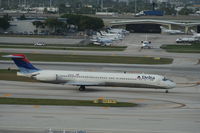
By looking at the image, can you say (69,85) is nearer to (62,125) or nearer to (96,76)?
(96,76)

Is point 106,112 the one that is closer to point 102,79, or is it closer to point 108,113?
point 108,113

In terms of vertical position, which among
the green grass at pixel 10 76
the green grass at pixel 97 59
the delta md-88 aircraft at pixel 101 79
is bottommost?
the green grass at pixel 97 59

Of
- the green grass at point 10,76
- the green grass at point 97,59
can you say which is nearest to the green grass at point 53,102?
the green grass at point 10,76

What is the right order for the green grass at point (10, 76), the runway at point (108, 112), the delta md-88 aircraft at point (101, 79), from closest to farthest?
the runway at point (108, 112) < the delta md-88 aircraft at point (101, 79) < the green grass at point (10, 76)

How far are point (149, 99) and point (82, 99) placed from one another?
8.07 metres

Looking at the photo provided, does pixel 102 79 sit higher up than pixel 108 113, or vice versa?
pixel 102 79

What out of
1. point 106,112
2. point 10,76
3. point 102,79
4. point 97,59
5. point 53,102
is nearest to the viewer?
point 106,112

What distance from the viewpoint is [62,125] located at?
47.0 metres

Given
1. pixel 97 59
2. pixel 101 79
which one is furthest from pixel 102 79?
pixel 97 59

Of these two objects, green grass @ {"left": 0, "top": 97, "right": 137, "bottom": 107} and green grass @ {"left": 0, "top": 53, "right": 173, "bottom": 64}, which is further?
green grass @ {"left": 0, "top": 53, "right": 173, "bottom": 64}

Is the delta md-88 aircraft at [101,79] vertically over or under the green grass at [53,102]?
over

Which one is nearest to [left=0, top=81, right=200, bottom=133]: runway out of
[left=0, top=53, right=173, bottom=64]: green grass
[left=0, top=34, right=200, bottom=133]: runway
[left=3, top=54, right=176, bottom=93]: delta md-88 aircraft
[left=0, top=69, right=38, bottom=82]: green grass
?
[left=0, top=34, right=200, bottom=133]: runway

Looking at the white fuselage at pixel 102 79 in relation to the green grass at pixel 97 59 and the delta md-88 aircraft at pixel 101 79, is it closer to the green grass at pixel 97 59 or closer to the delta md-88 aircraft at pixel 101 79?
the delta md-88 aircraft at pixel 101 79

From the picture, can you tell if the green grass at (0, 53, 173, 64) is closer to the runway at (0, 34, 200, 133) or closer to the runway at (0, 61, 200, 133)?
the runway at (0, 34, 200, 133)
